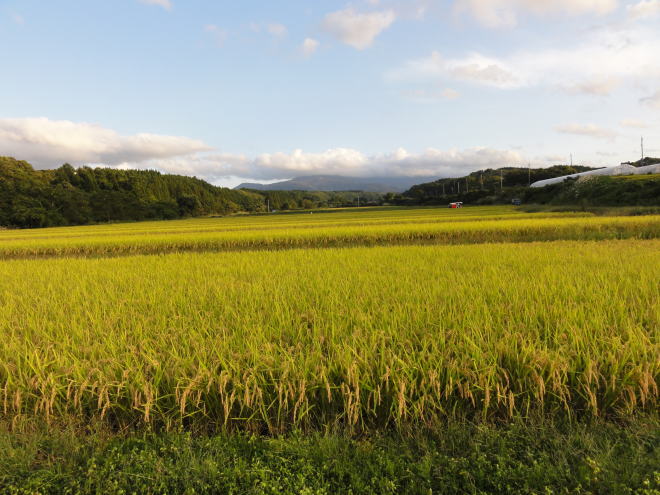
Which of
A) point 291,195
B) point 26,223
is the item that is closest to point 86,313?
point 26,223

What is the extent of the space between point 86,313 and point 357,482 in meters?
3.54

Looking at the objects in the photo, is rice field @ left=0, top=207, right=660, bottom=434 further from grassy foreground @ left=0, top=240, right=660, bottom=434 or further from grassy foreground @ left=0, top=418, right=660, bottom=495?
grassy foreground @ left=0, top=418, right=660, bottom=495

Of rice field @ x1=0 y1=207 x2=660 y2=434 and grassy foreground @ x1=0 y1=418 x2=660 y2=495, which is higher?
rice field @ x1=0 y1=207 x2=660 y2=434

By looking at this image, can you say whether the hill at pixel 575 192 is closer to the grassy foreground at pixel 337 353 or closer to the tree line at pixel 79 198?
the grassy foreground at pixel 337 353

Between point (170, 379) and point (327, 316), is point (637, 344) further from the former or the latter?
point (170, 379)

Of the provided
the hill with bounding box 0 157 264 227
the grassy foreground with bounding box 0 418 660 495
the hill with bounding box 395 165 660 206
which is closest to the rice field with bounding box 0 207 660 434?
the grassy foreground with bounding box 0 418 660 495

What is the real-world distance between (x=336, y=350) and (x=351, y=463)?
2.61ft

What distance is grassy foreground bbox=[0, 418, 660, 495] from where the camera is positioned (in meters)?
1.47

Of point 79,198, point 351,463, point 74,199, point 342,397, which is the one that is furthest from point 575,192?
point 74,199

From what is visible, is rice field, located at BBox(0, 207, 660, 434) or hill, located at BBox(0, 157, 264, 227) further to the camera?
hill, located at BBox(0, 157, 264, 227)

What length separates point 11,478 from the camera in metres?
1.58

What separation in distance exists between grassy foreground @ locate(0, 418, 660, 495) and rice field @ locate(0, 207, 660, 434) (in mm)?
152

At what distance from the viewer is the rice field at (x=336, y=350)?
197 cm

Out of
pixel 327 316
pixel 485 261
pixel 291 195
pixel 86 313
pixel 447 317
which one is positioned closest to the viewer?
pixel 447 317
